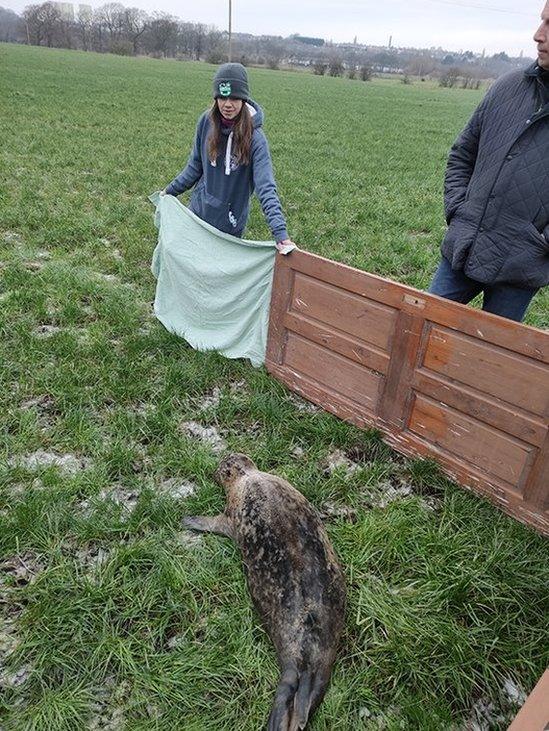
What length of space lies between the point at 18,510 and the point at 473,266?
2.90 meters

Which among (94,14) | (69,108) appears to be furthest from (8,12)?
→ (69,108)

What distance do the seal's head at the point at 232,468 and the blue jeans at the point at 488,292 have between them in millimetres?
1628

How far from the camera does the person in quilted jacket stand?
9.60 ft

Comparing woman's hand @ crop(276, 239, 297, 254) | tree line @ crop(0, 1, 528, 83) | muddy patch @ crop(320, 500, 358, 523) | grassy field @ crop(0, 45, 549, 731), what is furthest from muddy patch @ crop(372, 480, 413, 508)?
tree line @ crop(0, 1, 528, 83)

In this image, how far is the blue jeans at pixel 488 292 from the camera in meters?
3.31

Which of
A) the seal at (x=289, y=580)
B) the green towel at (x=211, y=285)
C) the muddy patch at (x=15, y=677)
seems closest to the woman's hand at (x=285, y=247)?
the green towel at (x=211, y=285)

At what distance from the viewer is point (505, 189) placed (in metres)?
3.05

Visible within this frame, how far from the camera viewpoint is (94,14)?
4628 inches

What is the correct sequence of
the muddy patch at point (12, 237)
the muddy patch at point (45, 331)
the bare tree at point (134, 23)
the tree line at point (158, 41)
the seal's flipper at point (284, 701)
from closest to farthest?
the seal's flipper at point (284, 701) → the muddy patch at point (45, 331) → the muddy patch at point (12, 237) → the tree line at point (158, 41) → the bare tree at point (134, 23)

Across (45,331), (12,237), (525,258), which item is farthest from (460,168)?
(12,237)

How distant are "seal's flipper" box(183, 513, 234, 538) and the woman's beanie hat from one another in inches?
116

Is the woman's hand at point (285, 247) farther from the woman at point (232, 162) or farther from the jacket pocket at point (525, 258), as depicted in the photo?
the jacket pocket at point (525, 258)

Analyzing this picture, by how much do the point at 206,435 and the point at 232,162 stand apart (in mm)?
2139

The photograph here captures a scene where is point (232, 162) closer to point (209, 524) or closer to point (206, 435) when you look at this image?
point (206, 435)
